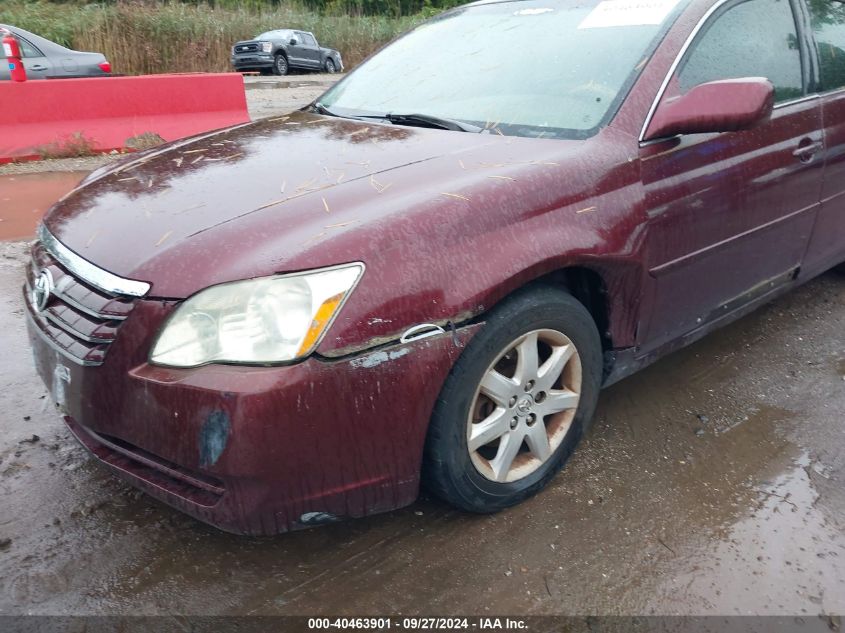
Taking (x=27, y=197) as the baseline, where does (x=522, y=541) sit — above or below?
below

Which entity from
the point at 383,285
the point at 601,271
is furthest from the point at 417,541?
the point at 601,271

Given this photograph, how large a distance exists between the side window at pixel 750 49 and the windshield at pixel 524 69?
7.5 inches

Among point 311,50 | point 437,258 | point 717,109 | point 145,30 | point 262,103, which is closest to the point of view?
point 437,258

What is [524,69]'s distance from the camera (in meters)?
2.68

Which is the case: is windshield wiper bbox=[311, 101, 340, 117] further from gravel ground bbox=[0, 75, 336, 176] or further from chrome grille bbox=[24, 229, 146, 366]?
gravel ground bbox=[0, 75, 336, 176]

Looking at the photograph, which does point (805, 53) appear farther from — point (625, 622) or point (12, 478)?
point (12, 478)

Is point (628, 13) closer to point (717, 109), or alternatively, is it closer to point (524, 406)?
point (717, 109)

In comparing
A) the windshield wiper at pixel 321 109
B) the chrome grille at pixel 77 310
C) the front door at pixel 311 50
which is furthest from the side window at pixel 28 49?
the front door at pixel 311 50

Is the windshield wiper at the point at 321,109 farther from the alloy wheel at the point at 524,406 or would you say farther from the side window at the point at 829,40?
the side window at the point at 829,40

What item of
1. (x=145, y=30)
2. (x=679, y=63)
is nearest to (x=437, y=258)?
(x=679, y=63)

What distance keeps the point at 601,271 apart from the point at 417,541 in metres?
1.03

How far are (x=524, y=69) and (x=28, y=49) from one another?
9116 millimetres

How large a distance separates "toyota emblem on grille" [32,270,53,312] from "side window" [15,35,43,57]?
29.3ft

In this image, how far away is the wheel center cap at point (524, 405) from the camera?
7.06ft
